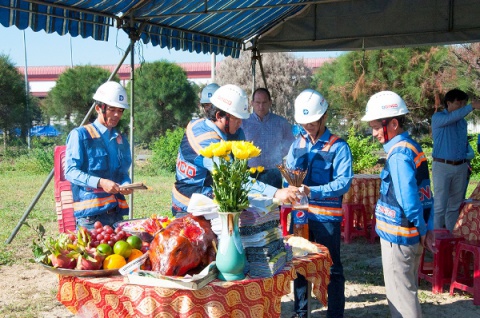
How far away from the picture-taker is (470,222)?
5.36m

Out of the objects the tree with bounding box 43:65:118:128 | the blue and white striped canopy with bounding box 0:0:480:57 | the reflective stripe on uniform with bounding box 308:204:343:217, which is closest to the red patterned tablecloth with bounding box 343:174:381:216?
the blue and white striped canopy with bounding box 0:0:480:57

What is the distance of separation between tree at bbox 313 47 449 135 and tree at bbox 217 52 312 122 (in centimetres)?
292

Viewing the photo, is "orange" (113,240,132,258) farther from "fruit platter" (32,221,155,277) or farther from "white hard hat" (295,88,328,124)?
"white hard hat" (295,88,328,124)

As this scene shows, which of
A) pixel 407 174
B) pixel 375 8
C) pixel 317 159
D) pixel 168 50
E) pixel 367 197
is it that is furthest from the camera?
pixel 367 197

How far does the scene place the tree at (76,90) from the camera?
22.0 m

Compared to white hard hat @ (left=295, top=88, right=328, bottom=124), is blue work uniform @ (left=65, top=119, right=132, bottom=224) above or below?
below

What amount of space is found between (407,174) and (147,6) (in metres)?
3.59

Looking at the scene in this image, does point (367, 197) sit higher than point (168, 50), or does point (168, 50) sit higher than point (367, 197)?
point (168, 50)

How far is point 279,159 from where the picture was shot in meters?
6.21

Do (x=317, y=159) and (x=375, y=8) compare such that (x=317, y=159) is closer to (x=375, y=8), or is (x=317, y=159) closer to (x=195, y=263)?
(x=195, y=263)

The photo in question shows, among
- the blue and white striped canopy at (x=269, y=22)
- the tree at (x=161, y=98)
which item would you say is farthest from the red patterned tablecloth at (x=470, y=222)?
the tree at (x=161, y=98)

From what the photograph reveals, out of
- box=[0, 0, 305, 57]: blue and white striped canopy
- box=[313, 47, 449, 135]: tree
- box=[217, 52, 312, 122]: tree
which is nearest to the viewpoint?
box=[0, 0, 305, 57]: blue and white striped canopy

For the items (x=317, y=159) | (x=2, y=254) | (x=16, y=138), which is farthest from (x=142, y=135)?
(x=317, y=159)

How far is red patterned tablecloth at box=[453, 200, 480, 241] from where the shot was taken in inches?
208
